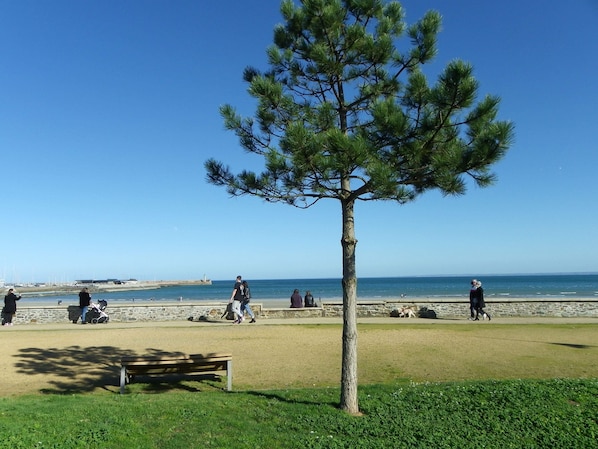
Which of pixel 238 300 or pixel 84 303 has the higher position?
pixel 238 300

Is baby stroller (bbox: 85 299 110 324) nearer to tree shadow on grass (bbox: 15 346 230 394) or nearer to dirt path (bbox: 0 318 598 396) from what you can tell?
dirt path (bbox: 0 318 598 396)

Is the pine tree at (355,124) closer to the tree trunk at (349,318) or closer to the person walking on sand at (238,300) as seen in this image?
the tree trunk at (349,318)

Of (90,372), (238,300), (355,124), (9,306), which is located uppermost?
(355,124)

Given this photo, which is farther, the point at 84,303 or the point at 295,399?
the point at 84,303

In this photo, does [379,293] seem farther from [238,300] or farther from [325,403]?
[325,403]

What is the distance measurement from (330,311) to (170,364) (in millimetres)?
11455

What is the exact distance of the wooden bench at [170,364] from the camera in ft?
23.9

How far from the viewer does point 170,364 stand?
732cm

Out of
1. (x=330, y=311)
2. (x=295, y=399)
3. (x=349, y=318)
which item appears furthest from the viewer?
(x=330, y=311)

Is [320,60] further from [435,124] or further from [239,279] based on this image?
[239,279]

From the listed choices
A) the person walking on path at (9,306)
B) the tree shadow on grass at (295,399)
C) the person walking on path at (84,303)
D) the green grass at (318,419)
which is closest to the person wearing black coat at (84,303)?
the person walking on path at (84,303)

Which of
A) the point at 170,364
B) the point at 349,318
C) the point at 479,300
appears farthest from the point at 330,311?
the point at 349,318

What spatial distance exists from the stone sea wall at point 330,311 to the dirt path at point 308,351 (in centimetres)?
305

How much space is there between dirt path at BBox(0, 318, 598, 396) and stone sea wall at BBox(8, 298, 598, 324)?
3051 mm
